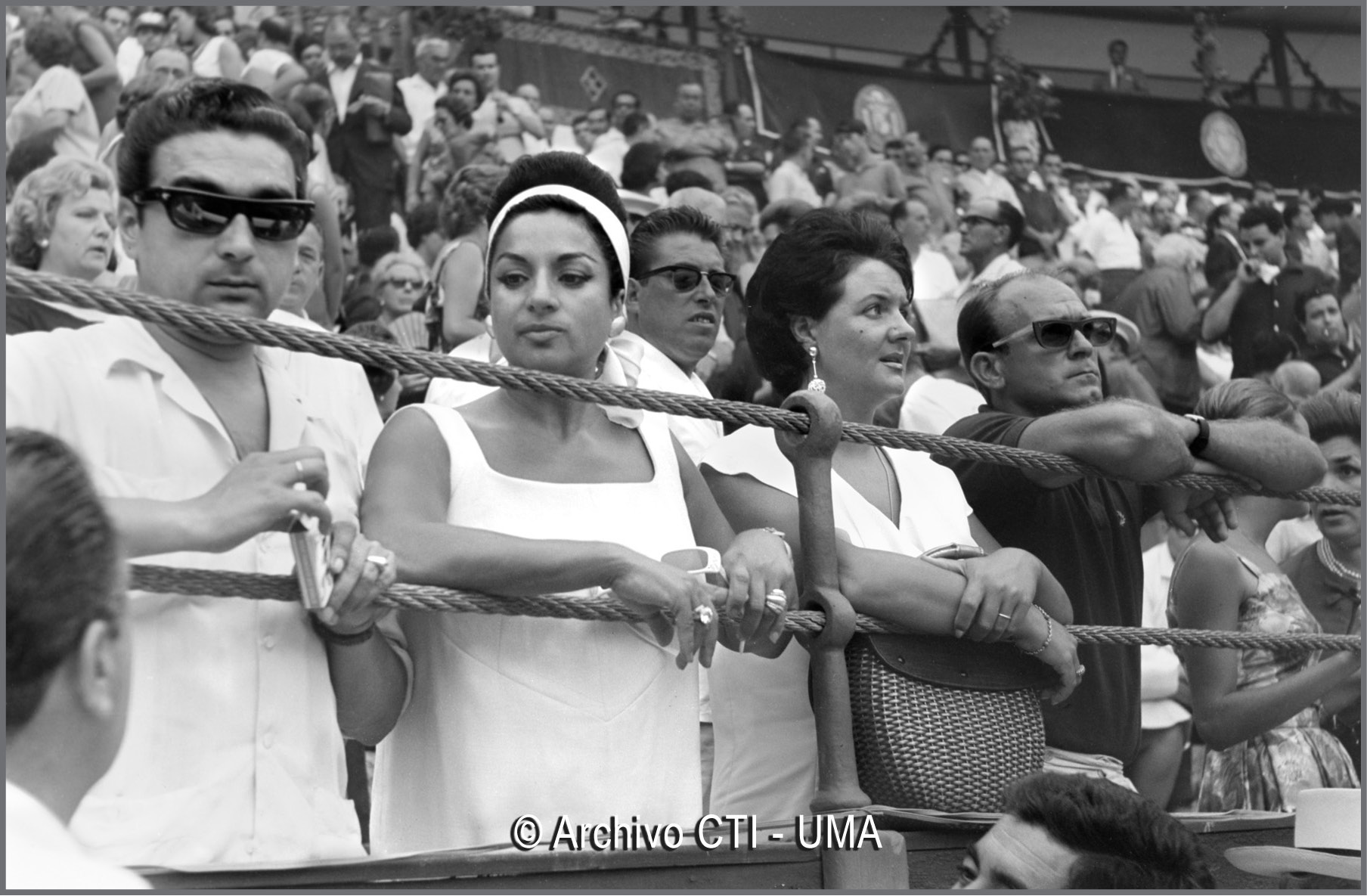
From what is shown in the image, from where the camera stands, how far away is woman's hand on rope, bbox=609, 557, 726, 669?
2.64 meters

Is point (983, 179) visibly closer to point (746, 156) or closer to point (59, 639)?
point (746, 156)

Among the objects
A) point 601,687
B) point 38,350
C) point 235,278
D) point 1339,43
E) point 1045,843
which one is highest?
point 1339,43

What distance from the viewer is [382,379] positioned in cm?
524

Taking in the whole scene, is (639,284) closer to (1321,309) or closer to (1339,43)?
(1321,309)

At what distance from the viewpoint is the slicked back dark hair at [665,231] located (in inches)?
182

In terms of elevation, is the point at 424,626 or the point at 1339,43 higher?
the point at 1339,43

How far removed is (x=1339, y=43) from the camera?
15.6 m

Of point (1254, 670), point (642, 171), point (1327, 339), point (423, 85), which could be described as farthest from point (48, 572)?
point (1327, 339)

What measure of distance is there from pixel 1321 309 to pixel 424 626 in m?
8.21

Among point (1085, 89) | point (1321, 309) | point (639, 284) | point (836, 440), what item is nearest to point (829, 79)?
point (1085, 89)

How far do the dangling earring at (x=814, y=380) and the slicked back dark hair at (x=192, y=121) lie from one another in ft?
4.17

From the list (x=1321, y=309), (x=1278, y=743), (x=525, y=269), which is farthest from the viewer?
(x=1321, y=309)

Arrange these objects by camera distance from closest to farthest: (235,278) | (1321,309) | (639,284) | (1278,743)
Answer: (235,278), (639,284), (1278,743), (1321,309)

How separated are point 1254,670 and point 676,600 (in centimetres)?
273
